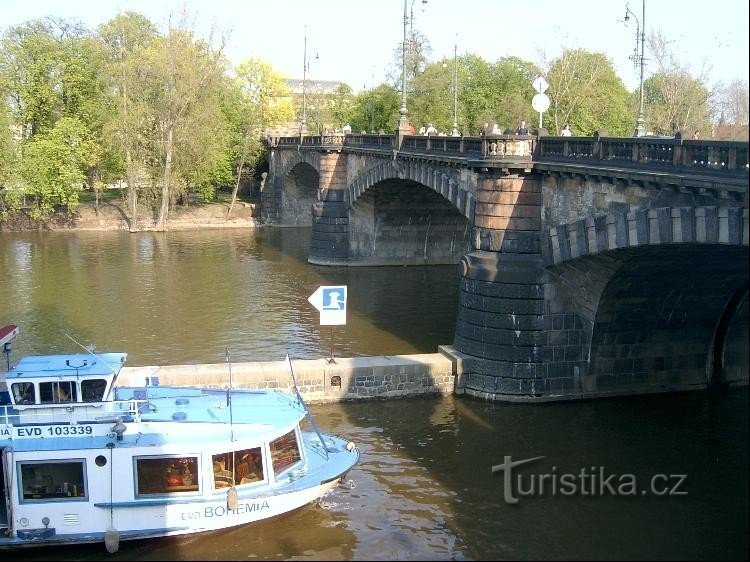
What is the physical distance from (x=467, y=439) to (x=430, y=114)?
2099 inches

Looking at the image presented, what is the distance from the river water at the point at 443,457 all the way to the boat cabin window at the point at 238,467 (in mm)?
975

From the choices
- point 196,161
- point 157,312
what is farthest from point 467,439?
point 196,161

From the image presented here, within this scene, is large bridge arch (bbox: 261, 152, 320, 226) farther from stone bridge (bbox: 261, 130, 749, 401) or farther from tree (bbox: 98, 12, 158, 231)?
stone bridge (bbox: 261, 130, 749, 401)

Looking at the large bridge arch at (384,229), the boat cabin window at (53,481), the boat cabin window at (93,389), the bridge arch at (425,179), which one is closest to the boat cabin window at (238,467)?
the boat cabin window at (53,481)

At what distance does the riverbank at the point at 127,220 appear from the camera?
64375mm

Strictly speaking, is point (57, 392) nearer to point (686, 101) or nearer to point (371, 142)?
point (686, 101)

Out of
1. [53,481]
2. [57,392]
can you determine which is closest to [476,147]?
[57,392]

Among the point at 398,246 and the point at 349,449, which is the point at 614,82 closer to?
the point at 398,246

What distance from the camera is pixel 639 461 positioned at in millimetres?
19641

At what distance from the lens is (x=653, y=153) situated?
18906 millimetres

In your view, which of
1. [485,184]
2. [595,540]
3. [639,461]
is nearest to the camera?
[595,540]

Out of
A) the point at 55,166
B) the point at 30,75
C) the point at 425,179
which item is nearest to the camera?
the point at 425,179

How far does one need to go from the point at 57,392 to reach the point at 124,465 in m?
2.04

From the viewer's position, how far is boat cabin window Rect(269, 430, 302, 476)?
16.7 m
